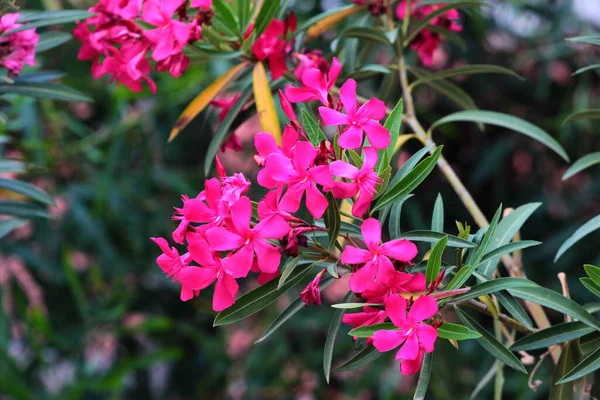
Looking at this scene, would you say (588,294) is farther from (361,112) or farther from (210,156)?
(361,112)

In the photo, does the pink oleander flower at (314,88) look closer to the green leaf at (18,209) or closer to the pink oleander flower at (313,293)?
the pink oleander flower at (313,293)

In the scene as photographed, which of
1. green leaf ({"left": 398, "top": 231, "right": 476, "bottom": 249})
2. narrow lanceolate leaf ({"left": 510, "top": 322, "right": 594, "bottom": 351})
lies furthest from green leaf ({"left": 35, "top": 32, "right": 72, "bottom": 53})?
narrow lanceolate leaf ({"left": 510, "top": 322, "right": 594, "bottom": 351})

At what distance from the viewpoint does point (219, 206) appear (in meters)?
0.53

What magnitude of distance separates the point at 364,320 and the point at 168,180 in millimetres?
1356

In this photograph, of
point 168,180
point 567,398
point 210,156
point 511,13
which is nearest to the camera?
point 567,398

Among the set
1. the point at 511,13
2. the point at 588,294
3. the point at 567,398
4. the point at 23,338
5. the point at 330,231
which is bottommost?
the point at 23,338

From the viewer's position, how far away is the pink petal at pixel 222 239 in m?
0.51

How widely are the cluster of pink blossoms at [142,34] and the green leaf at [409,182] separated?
255mm

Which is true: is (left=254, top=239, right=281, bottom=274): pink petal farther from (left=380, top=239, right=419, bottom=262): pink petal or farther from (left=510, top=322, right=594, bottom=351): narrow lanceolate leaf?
(left=510, top=322, right=594, bottom=351): narrow lanceolate leaf

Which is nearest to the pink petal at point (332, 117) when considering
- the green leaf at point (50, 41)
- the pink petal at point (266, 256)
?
the pink petal at point (266, 256)

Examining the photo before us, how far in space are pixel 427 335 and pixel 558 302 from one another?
135mm

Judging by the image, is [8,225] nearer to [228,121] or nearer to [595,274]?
[228,121]

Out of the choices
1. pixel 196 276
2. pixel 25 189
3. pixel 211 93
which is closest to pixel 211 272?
pixel 196 276

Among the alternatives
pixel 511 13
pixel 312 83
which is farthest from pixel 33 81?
pixel 511 13
